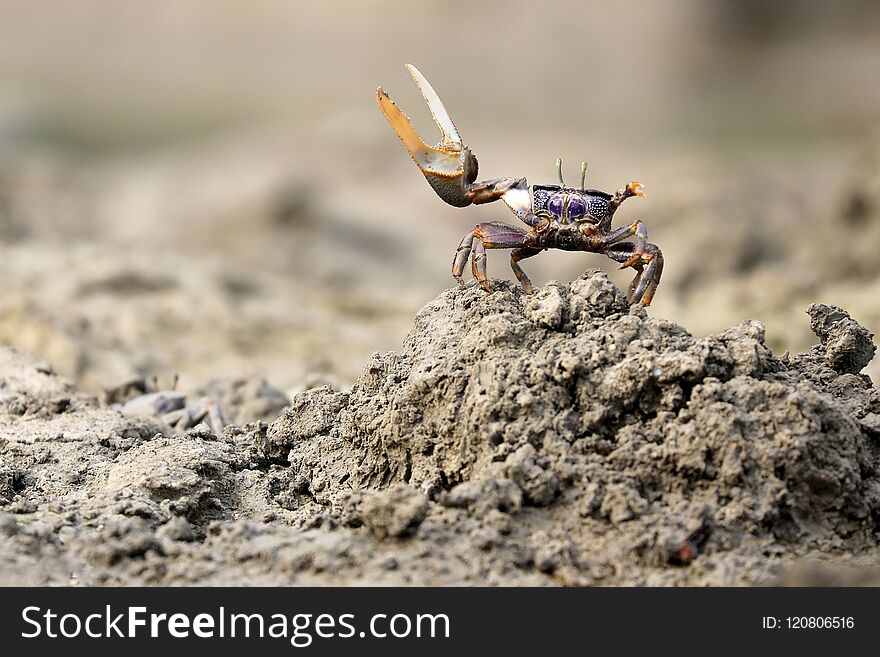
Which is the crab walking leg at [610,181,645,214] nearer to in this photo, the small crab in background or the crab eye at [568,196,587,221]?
the crab eye at [568,196,587,221]

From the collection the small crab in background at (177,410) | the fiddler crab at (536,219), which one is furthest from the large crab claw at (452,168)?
the small crab in background at (177,410)

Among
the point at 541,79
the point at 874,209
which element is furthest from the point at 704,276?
the point at 541,79

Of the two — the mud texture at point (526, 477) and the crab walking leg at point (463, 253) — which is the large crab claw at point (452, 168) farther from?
the mud texture at point (526, 477)

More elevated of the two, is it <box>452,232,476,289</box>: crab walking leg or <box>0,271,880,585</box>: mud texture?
<box>452,232,476,289</box>: crab walking leg

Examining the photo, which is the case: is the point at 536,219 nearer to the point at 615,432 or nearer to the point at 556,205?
the point at 556,205

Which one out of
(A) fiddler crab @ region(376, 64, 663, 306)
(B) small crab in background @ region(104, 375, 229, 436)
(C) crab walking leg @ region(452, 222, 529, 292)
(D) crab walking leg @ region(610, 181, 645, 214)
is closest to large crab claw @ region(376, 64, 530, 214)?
(A) fiddler crab @ region(376, 64, 663, 306)

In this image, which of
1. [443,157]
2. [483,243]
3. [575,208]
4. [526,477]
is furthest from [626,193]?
[526,477]
